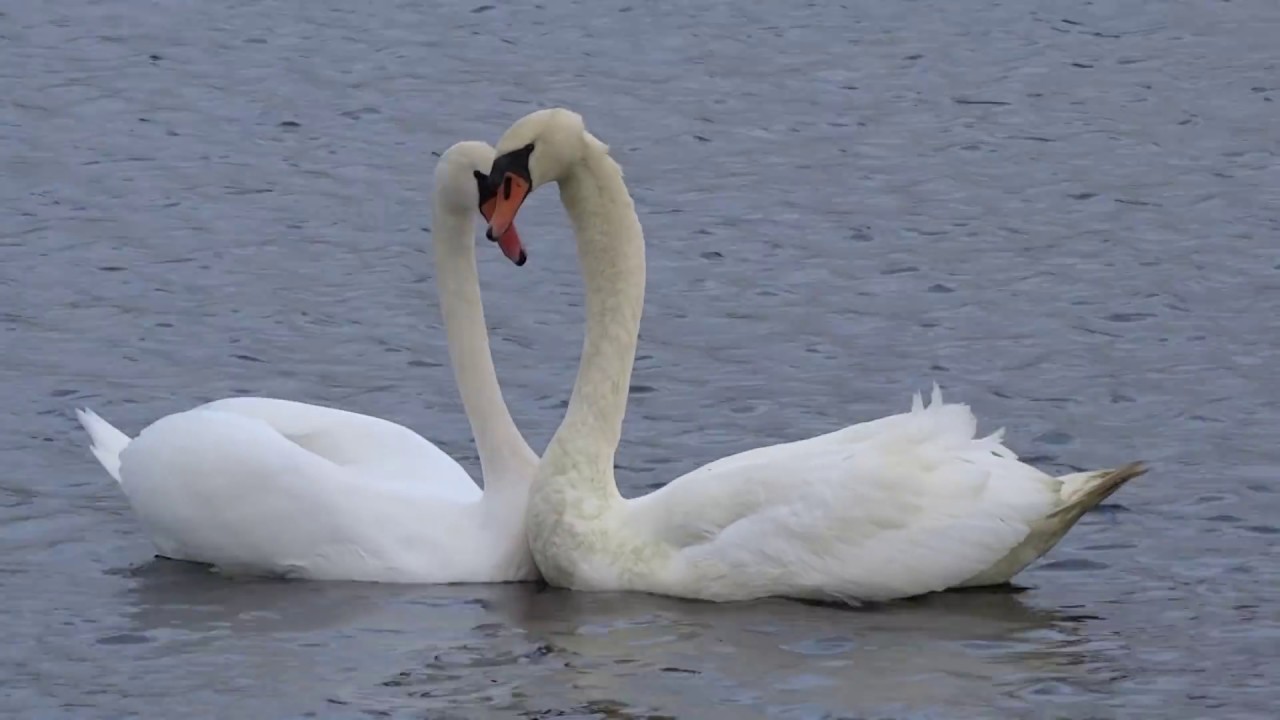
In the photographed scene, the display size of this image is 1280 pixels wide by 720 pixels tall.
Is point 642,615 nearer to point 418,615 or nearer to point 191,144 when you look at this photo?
point 418,615

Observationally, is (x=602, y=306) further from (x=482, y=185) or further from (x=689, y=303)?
(x=689, y=303)

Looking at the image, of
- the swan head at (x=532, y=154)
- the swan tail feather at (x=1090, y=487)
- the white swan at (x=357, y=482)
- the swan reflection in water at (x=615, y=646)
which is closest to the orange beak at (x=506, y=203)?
the swan head at (x=532, y=154)

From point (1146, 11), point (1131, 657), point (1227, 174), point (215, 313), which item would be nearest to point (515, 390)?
point (215, 313)

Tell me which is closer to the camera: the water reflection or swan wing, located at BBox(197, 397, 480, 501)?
the water reflection

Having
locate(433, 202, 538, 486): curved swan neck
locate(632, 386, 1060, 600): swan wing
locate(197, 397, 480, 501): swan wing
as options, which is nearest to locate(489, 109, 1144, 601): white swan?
locate(632, 386, 1060, 600): swan wing

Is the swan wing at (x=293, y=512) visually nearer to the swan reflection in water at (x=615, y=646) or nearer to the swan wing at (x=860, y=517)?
the swan reflection in water at (x=615, y=646)

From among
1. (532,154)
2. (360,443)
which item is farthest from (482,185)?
(360,443)

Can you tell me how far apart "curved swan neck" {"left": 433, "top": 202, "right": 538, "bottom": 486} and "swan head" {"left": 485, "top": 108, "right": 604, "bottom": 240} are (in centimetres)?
57

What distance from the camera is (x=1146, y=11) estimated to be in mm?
21859

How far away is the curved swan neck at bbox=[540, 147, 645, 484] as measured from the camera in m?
9.95

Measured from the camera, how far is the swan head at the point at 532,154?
9633mm

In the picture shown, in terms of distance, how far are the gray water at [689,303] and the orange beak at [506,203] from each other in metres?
1.37

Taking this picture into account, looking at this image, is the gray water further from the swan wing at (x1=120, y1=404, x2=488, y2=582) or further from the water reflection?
the swan wing at (x1=120, y1=404, x2=488, y2=582)

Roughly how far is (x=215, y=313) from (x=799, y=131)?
5.55 m
